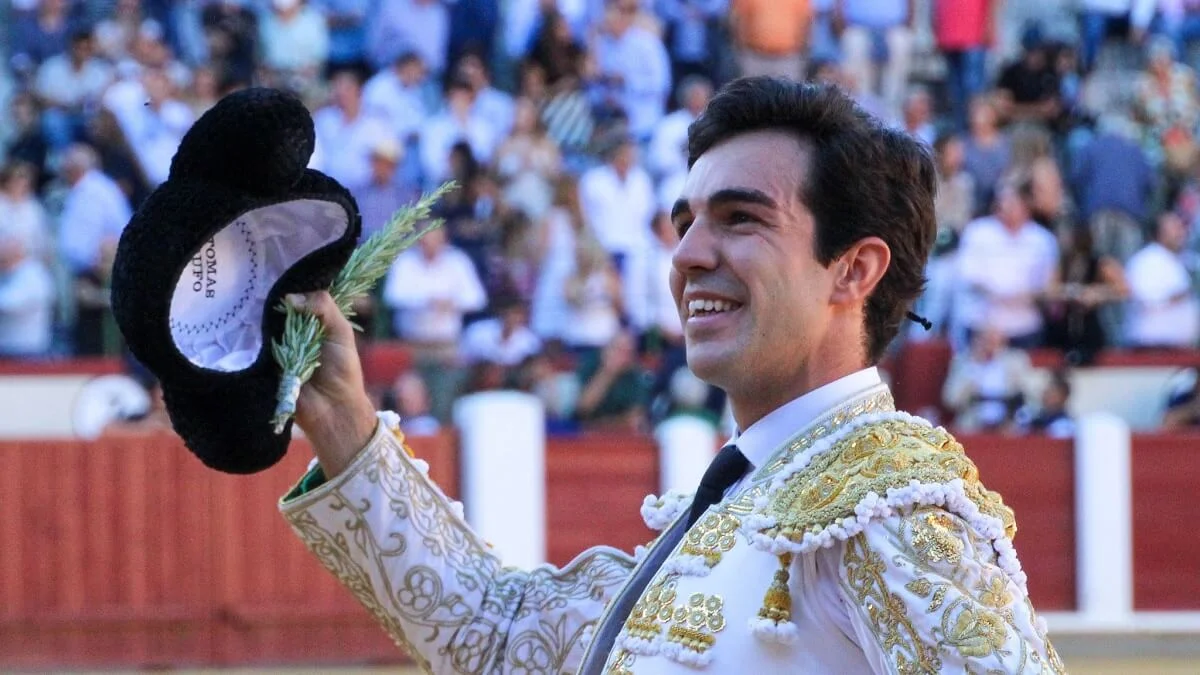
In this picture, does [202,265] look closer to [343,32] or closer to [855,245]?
[855,245]

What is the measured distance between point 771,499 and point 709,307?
193 mm

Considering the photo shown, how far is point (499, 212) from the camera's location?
857cm

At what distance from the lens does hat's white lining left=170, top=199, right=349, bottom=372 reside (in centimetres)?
194

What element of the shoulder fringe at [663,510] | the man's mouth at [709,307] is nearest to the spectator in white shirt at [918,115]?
the shoulder fringe at [663,510]

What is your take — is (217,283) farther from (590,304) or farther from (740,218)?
(590,304)

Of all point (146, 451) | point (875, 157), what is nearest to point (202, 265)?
point (875, 157)

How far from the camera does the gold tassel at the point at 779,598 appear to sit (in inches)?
68.0

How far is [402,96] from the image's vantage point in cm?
905

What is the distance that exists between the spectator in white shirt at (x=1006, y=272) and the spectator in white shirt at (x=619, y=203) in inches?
54.4

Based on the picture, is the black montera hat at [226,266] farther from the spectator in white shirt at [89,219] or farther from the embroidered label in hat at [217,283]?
the spectator in white shirt at [89,219]

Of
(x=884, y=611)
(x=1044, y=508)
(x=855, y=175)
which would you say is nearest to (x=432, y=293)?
(x=1044, y=508)

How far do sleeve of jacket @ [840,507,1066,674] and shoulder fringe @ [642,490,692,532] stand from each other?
0.44 metres

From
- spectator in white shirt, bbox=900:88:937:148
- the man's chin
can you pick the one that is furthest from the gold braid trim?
spectator in white shirt, bbox=900:88:937:148

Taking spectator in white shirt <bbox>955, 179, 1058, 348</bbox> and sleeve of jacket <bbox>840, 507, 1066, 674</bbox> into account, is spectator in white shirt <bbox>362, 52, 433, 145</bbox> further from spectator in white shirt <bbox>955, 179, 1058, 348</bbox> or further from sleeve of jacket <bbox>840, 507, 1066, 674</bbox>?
sleeve of jacket <bbox>840, 507, 1066, 674</bbox>
